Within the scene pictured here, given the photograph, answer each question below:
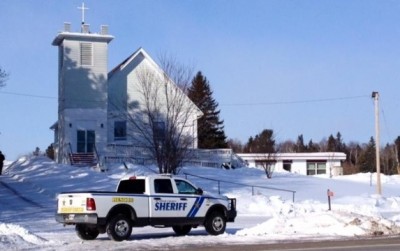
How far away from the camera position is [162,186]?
22.3 meters

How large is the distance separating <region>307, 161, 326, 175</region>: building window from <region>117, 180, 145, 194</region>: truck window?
224 feet

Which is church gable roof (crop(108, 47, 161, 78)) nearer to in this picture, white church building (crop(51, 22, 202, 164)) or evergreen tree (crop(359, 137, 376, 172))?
white church building (crop(51, 22, 202, 164))

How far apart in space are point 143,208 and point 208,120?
51.9 metres

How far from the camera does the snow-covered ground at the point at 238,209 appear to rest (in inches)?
823

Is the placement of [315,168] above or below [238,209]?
above

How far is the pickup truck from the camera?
20.7m

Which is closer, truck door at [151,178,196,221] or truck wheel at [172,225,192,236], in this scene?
truck door at [151,178,196,221]

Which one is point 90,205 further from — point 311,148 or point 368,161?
point 311,148

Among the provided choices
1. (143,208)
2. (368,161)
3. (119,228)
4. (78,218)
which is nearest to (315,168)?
(368,161)

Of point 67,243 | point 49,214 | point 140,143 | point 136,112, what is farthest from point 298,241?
point 136,112

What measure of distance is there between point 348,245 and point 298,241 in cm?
181

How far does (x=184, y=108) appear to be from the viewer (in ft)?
156

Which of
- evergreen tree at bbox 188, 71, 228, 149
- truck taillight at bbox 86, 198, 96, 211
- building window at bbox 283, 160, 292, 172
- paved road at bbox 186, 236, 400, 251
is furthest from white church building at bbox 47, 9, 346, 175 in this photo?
building window at bbox 283, 160, 292, 172

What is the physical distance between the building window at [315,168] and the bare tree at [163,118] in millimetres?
36890
